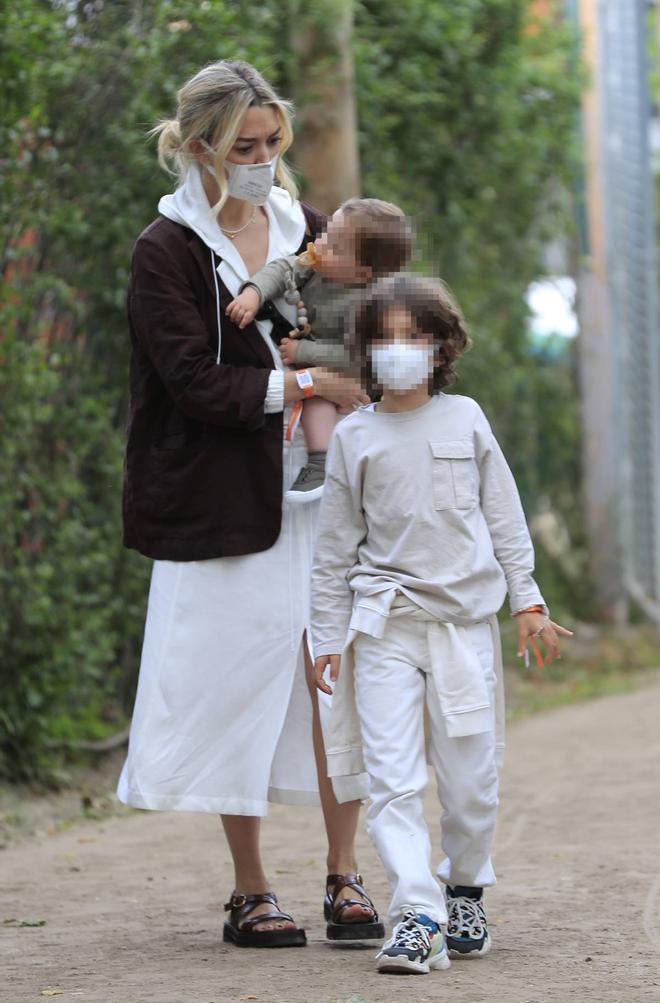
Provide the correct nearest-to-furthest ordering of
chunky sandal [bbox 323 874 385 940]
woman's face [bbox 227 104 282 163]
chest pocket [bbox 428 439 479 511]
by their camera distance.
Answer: chest pocket [bbox 428 439 479 511] < woman's face [bbox 227 104 282 163] < chunky sandal [bbox 323 874 385 940]

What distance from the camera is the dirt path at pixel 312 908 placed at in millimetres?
3936

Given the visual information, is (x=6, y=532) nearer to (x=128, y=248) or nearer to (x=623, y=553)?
(x=128, y=248)

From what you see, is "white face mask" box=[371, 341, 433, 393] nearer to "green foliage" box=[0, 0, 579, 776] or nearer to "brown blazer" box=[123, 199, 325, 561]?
"brown blazer" box=[123, 199, 325, 561]

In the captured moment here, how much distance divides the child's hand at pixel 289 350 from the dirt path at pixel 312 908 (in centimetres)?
149

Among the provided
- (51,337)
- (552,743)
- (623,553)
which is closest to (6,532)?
(51,337)

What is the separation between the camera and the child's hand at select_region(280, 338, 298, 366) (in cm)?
437

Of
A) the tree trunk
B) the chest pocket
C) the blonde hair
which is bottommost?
the chest pocket

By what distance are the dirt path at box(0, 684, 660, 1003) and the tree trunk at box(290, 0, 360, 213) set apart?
295cm

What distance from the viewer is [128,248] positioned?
25.9 feet

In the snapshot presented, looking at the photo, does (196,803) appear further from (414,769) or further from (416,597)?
(416,597)

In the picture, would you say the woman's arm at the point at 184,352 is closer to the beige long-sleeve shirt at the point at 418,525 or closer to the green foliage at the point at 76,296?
the beige long-sleeve shirt at the point at 418,525

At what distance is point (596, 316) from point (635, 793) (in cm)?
738

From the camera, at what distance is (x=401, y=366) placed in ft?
13.2

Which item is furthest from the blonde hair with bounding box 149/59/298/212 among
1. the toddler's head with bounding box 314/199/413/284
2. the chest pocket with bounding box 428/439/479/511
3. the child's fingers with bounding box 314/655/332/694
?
the child's fingers with bounding box 314/655/332/694
